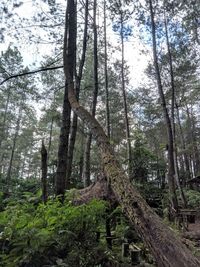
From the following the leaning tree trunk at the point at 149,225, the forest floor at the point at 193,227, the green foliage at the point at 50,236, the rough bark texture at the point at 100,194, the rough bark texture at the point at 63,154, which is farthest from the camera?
the forest floor at the point at 193,227

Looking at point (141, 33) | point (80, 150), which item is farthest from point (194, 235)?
point (80, 150)

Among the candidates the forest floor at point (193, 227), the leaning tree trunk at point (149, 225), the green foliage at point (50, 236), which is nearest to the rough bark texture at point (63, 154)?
the green foliage at point (50, 236)

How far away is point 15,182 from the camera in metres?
19.8

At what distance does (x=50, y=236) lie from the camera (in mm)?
3064

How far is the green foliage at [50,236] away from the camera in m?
2.83

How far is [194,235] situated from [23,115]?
26076 mm

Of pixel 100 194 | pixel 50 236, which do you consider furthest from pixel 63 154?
pixel 50 236

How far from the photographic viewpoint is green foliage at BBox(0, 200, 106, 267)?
9.30 feet

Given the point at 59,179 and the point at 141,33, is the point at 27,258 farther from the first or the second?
the point at 141,33

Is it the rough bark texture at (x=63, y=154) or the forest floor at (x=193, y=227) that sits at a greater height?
the rough bark texture at (x=63, y=154)

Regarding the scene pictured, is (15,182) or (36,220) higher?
(15,182)

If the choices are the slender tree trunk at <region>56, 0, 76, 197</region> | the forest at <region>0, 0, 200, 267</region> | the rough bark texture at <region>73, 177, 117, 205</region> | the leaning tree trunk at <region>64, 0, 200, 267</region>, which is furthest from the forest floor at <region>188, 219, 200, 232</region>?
the leaning tree trunk at <region>64, 0, 200, 267</region>

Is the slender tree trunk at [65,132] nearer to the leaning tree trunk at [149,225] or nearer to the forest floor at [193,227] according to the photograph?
the leaning tree trunk at [149,225]

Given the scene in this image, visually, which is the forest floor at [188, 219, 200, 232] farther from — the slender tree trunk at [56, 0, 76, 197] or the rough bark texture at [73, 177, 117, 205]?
the slender tree trunk at [56, 0, 76, 197]
